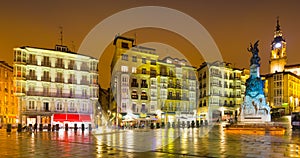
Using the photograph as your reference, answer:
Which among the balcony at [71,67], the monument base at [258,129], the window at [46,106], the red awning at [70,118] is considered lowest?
the red awning at [70,118]

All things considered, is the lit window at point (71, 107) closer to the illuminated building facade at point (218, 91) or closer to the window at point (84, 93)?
the window at point (84, 93)

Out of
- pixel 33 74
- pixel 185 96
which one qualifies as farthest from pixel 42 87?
pixel 185 96

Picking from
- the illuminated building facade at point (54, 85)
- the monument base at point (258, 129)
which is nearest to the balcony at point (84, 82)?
the illuminated building facade at point (54, 85)

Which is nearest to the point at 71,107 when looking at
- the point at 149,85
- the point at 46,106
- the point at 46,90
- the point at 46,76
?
the point at 46,106

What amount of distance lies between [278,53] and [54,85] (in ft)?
367

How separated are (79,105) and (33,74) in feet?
36.5

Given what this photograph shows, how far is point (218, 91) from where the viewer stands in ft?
277

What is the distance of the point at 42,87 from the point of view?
196ft

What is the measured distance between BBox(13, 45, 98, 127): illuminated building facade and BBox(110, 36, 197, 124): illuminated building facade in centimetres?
614

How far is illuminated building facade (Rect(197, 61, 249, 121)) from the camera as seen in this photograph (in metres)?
82.8

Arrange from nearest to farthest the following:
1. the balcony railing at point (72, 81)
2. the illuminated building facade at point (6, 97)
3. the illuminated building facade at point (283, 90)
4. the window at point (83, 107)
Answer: the balcony railing at point (72, 81), the window at point (83, 107), the illuminated building facade at point (6, 97), the illuminated building facade at point (283, 90)

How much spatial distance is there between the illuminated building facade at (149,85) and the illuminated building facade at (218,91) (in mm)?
4561

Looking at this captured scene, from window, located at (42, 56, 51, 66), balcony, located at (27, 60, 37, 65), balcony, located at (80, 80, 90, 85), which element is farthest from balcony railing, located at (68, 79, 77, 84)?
balcony, located at (27, 60, 37, 65)

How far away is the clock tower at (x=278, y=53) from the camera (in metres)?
139
